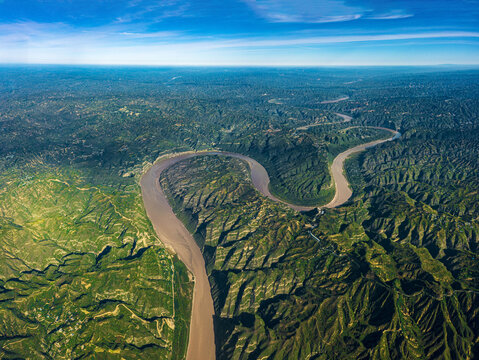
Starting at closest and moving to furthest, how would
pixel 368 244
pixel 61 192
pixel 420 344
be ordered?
pixel 420 344 → pixel 368 244 → pixel 61 192

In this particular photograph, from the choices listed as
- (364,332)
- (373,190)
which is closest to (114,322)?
(364,332)

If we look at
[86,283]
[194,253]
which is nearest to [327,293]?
[194,253]

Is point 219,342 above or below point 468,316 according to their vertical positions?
below

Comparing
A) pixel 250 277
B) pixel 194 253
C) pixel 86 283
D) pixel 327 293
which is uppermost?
pixel 327 293

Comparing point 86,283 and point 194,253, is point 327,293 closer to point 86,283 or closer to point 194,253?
point 194,253

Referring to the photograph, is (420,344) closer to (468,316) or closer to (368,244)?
(468,316)
